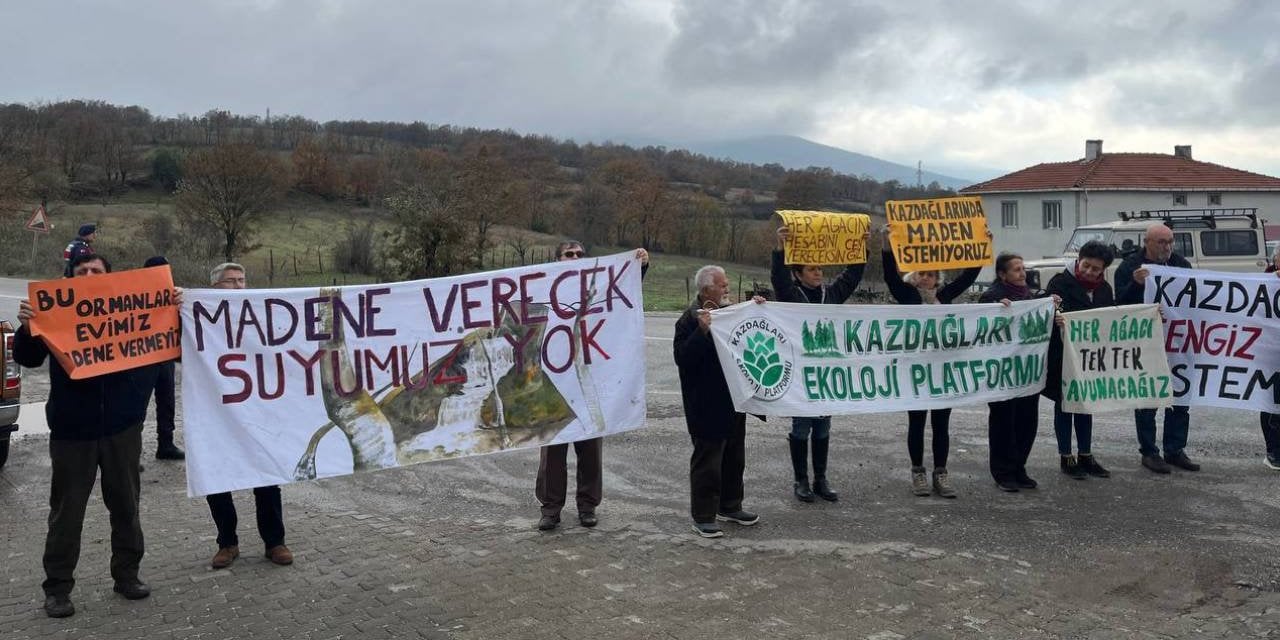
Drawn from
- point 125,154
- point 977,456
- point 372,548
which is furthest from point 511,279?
point 125,154

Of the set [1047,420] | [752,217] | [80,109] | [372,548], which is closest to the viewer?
[372,548]

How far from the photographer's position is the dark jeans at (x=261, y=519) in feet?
20.8

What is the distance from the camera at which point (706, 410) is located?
6.99 meters

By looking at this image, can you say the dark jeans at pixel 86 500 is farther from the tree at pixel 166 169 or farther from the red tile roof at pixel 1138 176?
the tree at pixel 166 169

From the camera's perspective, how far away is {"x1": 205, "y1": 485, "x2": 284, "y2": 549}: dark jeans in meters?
6.33

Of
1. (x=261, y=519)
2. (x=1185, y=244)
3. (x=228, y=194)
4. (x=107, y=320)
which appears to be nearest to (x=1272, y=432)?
(x=261, y=519)

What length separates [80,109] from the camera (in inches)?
3081

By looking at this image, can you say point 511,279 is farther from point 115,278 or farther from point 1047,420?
point 1047,420

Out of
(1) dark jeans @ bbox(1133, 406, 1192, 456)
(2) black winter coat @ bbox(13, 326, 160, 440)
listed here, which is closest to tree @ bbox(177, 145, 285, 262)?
(2) black winter coat @ bbox(13, 326, 160, 440)

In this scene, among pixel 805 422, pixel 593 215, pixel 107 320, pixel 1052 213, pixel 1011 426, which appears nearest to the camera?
pixel 107 320

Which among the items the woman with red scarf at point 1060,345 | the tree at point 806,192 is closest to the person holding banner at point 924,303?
the woman with red scarf at point 1060,345

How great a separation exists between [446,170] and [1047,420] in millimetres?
42250

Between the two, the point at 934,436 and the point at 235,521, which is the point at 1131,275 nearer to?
the point at 934,436

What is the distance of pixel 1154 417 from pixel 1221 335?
89 cm
